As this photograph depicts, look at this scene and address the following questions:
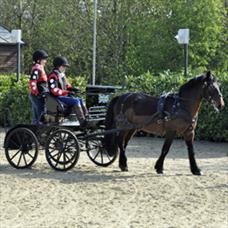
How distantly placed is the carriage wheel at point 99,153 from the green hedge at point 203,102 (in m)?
4.18

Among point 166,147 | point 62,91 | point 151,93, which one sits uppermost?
point 62,91

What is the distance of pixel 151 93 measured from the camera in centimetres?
1575

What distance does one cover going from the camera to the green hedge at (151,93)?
48.3ft

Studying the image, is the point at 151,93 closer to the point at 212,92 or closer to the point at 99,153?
the point at 99,153

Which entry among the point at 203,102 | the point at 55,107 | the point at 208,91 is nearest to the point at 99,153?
the point at 55,107

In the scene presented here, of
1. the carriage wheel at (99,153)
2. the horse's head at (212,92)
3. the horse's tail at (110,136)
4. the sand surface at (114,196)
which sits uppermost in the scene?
the horse's head at (212,92)

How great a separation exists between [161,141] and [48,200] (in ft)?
25.4

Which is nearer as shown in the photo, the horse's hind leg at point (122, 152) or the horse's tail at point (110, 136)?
the horse's hind leg at point (122, 152)

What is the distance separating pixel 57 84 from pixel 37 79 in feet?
1.57

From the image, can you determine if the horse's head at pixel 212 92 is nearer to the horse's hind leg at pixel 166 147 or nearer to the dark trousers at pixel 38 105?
the horse's hind leg at pixel 166 147

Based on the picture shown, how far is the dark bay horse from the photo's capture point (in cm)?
980

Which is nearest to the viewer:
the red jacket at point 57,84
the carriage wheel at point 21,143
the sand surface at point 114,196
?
the sand surface at point 114,196

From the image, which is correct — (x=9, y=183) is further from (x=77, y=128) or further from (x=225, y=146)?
(x=225, y=146)

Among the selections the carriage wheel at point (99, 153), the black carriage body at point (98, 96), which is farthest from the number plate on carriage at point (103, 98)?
the carriage wheel at point (99, 153)
